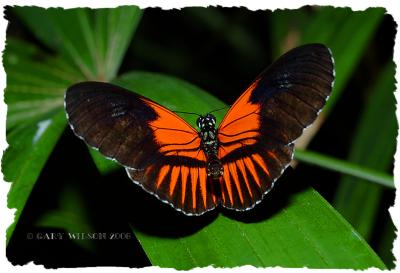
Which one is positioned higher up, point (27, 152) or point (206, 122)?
point (206, 122)

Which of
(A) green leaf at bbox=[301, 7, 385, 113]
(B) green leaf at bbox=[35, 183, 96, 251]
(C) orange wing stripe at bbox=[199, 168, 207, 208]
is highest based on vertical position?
(A) green leaf at bbox=[301, 7, 385, 113]

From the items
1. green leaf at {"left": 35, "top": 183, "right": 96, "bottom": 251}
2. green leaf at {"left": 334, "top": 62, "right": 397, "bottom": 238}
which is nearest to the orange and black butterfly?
green leaf at {"left": 35, "top": 183, "right": 96, "bottom": 251}

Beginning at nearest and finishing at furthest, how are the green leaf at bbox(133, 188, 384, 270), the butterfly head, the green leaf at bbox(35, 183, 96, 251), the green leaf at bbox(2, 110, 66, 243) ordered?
the green leaf at bbox(133, 188, 384, 270)
the butterfly head
the green leaf at bbox(2, 110, 66, 243)
the green leaf at bbox(35, 183, 96, 251)

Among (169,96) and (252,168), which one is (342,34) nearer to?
(169,96)

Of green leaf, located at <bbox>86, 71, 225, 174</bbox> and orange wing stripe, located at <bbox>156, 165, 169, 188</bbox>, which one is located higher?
green leaf, located at <bbox>86, 71, 225, 174</bbox>

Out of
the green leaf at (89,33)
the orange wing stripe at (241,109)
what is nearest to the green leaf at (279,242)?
the orange wing stripe at (241,109)

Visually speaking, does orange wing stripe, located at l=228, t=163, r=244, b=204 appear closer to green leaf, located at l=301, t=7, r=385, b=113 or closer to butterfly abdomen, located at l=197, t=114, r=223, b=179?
butterfly abdomen, located at l=197, t=114, r=223, b=179

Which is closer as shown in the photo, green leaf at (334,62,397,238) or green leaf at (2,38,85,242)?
green leaf at (2,38,85,242)

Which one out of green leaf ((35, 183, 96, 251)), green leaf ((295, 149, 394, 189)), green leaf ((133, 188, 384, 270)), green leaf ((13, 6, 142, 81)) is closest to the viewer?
green leaf ((133, 188, 384, 270))

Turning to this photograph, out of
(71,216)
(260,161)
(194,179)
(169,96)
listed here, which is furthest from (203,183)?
(71,216)
